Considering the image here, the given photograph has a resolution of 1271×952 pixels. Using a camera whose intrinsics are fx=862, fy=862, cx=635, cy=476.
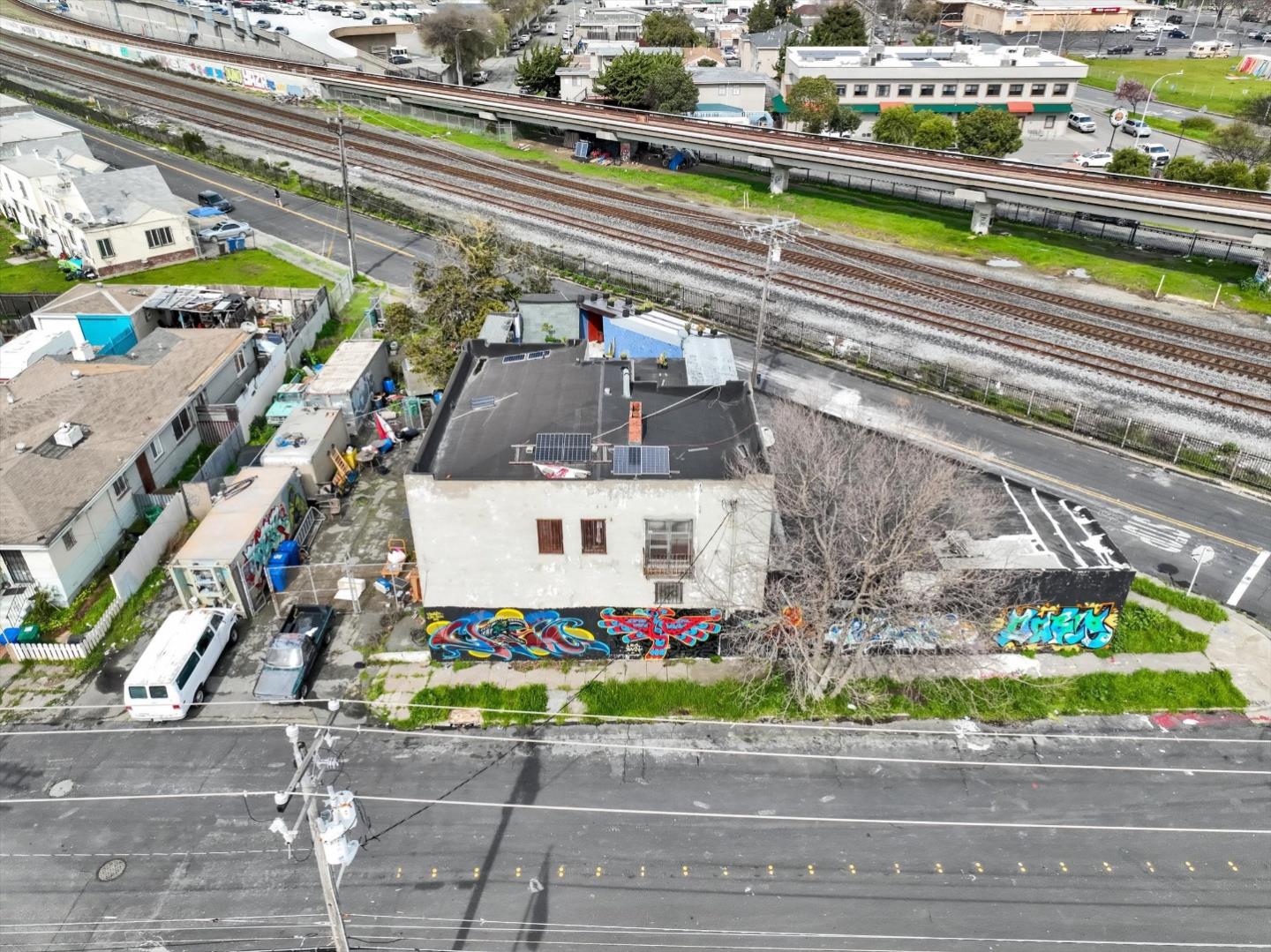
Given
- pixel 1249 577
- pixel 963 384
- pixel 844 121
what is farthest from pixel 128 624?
pixel 844 121

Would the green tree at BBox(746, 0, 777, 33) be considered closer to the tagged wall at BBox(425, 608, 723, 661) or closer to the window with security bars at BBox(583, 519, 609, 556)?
the tagged wall at BBox(425, 608, 723, 661)

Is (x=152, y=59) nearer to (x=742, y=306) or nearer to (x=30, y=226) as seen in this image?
(x=30, y=226)

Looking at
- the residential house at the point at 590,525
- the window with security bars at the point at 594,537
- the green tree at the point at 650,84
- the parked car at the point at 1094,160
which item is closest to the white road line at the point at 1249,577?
the residential house at the point at 590,525

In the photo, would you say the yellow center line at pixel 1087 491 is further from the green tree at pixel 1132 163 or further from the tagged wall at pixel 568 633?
the green tree at pixel 1132 163

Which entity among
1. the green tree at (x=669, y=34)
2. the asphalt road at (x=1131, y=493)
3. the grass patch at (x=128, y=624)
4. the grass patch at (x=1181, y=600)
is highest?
the green tree at (x=669, y=34)

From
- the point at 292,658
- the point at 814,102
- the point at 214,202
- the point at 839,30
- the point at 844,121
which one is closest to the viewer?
the point at 292,658

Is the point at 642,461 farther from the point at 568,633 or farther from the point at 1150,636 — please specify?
the point at 1150,636

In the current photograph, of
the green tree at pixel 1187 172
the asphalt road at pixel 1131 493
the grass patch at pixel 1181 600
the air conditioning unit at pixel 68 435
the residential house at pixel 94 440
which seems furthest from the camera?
the green tree at pixel 1187 172
